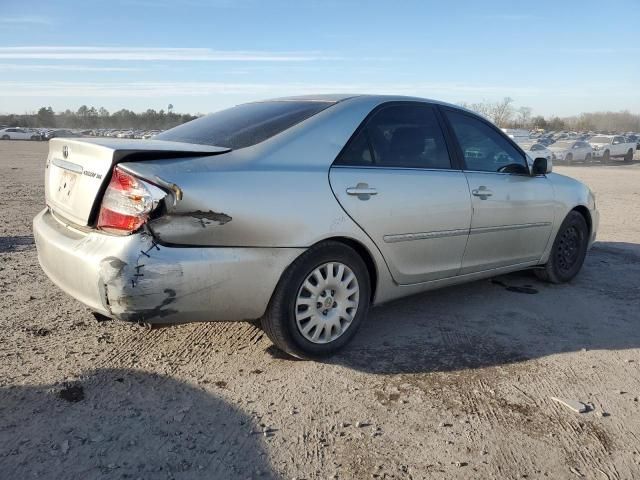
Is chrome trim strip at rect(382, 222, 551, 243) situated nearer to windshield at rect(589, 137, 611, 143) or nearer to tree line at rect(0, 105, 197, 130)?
windshield at rect(589, 137, 611, 143)

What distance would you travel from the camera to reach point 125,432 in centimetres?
266

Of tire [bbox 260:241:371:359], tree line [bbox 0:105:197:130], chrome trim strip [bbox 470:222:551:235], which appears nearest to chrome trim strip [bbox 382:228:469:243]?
chrome trim strip [bbox 470:222:551:235]

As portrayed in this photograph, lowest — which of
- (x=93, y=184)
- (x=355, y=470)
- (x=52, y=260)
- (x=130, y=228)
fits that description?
(x=355, y=470)

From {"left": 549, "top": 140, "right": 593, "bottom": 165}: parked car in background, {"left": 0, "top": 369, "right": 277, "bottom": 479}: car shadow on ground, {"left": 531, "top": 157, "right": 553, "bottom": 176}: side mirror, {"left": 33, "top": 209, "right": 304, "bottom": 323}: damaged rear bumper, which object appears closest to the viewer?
{"left": 0, "top": 369, "right": 277, "bottom": 479}: car shadow on ground

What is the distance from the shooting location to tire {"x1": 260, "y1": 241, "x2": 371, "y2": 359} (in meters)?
3.26

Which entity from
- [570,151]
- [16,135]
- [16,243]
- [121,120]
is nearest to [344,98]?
[16,243]

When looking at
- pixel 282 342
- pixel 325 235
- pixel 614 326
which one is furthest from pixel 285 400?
pixel 614 326

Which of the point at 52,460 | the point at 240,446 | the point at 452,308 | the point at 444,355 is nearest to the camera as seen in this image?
the point at 52,460

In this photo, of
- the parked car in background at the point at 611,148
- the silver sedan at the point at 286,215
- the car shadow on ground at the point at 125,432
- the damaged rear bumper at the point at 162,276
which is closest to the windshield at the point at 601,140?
the parked car in background at the point at 611,148

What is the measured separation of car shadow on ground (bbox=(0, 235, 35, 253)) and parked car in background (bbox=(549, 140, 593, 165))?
28993mm

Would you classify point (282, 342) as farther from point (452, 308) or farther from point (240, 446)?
point (452, 308)

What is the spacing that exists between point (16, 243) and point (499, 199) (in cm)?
534

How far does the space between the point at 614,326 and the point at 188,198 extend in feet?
10.8

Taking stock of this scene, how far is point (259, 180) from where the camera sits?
311 cm
